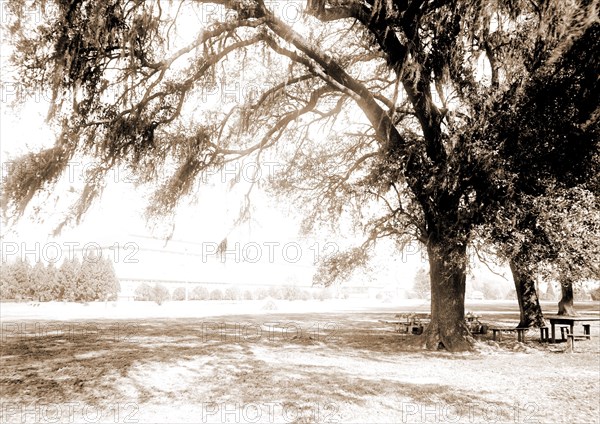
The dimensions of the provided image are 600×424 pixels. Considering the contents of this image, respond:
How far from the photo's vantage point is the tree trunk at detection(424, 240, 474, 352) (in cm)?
1138

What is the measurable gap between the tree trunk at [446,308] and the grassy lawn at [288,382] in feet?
1.90

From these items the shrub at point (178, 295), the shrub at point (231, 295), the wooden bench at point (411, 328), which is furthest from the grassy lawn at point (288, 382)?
the shrub at point (231, 295)

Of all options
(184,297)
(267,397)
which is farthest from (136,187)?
(184,297)

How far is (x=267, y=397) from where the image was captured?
6.20m

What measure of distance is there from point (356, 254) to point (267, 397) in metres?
10.1

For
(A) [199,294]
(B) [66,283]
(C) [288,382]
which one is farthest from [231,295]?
(C) [288,382]

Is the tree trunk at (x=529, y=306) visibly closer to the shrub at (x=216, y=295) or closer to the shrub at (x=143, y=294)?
the shrub at (x=143, y=294)

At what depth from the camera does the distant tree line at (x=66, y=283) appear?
4531 cm

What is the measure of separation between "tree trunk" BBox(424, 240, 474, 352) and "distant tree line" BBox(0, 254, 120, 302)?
41.7 metres

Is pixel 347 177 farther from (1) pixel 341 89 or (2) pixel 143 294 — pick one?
(2) pixel 143 294

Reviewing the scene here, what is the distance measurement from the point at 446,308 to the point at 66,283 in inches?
1762

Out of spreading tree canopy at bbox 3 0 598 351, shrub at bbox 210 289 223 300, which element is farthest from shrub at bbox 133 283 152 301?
spreading tree canopy at bbox 3 0 598 351

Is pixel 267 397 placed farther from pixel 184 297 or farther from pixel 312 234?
pixel 184 297

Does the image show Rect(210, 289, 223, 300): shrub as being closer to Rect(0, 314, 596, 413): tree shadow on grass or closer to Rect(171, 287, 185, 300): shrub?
Rect(171, 287, 185, 300): shrub
